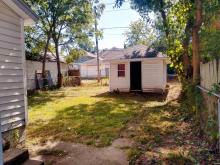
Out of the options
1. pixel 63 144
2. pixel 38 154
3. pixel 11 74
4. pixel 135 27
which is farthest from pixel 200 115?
pixel 135 27

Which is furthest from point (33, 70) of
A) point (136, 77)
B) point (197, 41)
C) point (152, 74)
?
point (197, 41)

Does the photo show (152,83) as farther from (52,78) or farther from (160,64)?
(52,78)

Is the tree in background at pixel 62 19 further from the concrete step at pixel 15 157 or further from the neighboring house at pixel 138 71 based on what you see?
the concrete step at pixel 15 157

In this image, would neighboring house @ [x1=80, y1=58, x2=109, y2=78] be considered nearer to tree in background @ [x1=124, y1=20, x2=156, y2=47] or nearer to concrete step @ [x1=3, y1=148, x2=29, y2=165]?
tree in background @ [x1=124, y1=20, x2=156, y2=47]

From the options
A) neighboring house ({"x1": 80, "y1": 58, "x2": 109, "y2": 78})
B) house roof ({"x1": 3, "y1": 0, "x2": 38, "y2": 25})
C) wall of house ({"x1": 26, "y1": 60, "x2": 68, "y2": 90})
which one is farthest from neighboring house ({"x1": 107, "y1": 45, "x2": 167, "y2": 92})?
neighboring house ({"x1": 80, "y1": 58, "x2": 109, "y2": 78})

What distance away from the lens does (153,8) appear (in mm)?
13375

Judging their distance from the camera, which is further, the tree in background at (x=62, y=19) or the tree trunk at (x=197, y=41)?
the tree in background at (x=62, y=19)

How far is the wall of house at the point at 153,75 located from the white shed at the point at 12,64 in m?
11.5

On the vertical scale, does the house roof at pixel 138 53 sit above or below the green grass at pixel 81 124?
above

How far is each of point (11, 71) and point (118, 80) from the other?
40.1ft

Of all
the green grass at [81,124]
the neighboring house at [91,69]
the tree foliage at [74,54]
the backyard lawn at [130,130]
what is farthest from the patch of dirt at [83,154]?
the neighboring house at [91,69]

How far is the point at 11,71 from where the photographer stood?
646 cm

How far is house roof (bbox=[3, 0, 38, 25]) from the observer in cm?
631

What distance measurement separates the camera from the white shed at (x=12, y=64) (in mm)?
6180
